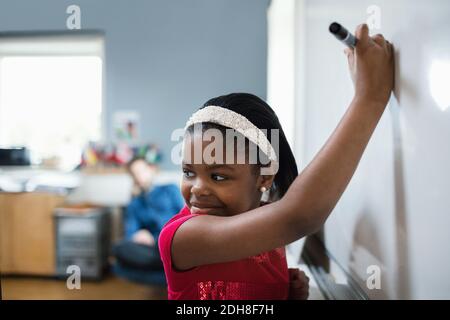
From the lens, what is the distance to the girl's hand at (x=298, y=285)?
0.54 m

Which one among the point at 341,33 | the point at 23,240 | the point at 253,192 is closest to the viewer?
the point at 341,33

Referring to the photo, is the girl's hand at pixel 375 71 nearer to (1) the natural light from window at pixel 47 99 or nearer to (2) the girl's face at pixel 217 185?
(2) the girl's face at pixel 217 185

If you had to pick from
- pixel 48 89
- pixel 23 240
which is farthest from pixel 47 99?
pixel 23 240

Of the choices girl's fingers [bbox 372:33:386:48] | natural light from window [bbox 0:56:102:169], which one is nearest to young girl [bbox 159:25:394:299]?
girl's fingers [bbox 372:33:386:48]

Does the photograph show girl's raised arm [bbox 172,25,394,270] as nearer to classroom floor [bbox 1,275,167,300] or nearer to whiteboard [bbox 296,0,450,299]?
whiteboard [bbox 296,0,450,299]

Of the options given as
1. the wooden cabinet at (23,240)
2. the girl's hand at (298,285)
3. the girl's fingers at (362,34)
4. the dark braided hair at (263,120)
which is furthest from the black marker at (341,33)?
the wooden cabinet at (23,240)

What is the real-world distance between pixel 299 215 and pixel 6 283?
47cm

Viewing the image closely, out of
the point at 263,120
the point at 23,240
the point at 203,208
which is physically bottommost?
the point at 23,240

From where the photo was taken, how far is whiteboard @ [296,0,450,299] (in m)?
0.33

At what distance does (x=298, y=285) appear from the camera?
1.80 ft

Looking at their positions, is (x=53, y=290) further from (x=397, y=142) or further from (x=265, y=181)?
(x=397, y=142)

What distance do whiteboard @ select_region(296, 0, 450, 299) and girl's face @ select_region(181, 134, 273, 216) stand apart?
96 mm

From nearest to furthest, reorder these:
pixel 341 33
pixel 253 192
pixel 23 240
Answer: pixel 341 33, pixel 253 192, pixel 23 240

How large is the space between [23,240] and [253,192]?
29.1 inches
